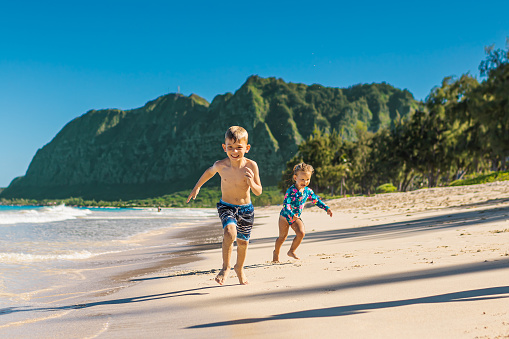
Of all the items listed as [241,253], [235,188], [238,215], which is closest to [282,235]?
[241,253]

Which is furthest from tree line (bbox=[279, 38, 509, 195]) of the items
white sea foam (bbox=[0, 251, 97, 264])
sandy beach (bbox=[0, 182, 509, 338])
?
sandy beach (bbox=[0, 182, 509, 338])

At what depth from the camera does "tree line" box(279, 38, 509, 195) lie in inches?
1246

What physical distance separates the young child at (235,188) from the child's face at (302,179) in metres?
1.88

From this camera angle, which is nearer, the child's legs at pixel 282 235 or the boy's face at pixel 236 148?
the boy's face at pixel 236 148

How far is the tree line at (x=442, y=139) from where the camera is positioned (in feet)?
104

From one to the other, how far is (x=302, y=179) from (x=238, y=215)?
2133mm

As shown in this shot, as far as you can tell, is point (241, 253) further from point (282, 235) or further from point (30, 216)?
point (30, 216)

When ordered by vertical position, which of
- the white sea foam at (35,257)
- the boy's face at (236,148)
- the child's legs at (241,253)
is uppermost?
the boy's face at (236,148)

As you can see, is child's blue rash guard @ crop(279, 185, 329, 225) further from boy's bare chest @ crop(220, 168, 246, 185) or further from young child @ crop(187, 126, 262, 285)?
boy's bare chest @ crop(220, 168, 246, 185)

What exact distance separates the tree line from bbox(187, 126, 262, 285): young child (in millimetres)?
17980

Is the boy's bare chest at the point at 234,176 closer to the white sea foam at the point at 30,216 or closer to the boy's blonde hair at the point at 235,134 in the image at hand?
the boy's blonde hair at the point at 235,134

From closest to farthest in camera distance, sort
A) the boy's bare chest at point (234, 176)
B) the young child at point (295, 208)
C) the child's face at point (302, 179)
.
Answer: the boy's bare chest at point (234, 176), the child's face at point (302, 179), the young child at point (295, 208)

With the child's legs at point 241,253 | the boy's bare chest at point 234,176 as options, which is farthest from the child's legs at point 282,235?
the boy's bare chest at point 234,176

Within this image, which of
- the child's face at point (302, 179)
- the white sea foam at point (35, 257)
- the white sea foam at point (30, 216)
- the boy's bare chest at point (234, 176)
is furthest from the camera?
the white sea foam at point (30, 216)
